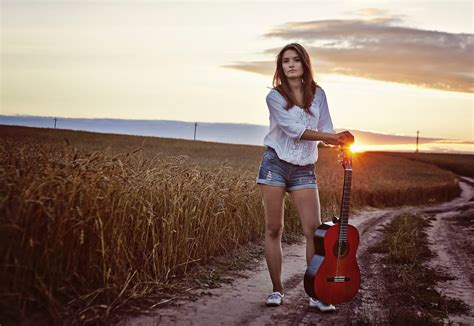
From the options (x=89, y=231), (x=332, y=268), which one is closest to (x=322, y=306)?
(x=332, y=268)

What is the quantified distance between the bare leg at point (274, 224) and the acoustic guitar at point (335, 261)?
41 centimetres

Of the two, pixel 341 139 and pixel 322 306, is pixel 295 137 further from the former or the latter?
pixel 322 306

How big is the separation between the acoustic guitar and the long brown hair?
1.91 feet

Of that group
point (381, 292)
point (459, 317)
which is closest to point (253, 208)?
point (381, 292)

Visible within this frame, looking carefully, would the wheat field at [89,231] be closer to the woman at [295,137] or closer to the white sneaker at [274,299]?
the white sneaker at [274,299]

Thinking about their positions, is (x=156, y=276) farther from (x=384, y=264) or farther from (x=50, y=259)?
(x=384, y=264)

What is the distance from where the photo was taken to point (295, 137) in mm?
5562

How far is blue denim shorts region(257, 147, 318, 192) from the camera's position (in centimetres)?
574

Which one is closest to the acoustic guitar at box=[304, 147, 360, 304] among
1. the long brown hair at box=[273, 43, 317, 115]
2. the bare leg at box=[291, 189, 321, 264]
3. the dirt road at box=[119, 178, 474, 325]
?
the bare leg at box=[291, 189, 321, 264]

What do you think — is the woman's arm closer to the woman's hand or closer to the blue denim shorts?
the woman's hand

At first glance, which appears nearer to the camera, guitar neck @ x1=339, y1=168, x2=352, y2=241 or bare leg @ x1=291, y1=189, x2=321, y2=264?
guitar neck @ x1=339, y1=168, x2=352, y2=241

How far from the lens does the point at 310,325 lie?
5469 mm

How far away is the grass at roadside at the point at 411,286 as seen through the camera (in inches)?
225

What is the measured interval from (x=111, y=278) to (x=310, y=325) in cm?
184
